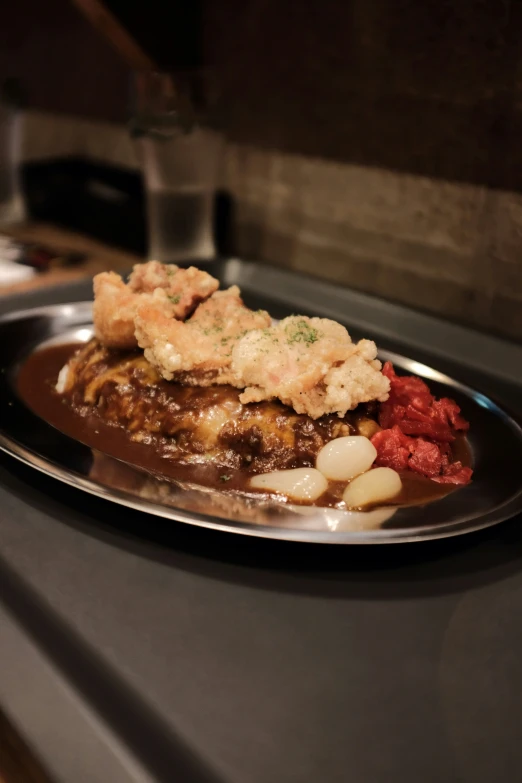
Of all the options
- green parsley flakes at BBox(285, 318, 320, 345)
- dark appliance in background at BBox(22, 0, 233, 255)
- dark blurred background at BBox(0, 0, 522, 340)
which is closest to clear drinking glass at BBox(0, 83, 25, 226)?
dark appliance in background at BBox(22, 0, 233, 255)

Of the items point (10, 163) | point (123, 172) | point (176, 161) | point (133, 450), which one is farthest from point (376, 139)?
point (10, 163)

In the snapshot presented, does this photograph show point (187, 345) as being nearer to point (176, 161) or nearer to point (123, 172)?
point (176, 161)

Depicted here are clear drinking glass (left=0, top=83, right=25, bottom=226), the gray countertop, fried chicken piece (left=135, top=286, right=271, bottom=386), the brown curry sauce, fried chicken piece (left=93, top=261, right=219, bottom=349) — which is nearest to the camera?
the gray countertop

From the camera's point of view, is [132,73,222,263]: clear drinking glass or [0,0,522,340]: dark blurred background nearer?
[0,0,522,340]: dark blurred background

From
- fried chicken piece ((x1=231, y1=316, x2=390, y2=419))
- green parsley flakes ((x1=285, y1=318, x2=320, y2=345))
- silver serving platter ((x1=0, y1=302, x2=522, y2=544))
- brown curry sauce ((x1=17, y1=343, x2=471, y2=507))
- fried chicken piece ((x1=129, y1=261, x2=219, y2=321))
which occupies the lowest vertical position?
brown curry sauce ((x1=17, y1=343, x2=471, y2=507))

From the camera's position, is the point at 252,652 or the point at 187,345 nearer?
the point at 252,652

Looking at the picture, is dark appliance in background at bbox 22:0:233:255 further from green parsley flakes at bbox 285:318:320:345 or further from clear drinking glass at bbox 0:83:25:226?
green parsley flakes at bbox 285:318:320:345

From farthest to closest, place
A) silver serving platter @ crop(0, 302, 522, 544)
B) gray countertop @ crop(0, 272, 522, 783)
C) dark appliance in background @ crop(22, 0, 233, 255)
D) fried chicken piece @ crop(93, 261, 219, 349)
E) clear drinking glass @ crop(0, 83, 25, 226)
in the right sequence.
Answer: clear drinking glass @ crop(0, 83, 25, 226) < dark appliance in background @ crop(22, 0, 233, 255) < fried chicken piece @ crop(93, 261, 219, 349) < silver serving platter @ crop(0, 302, 522, 544) < gray countertop @ crop(0, 272, 522, 783)

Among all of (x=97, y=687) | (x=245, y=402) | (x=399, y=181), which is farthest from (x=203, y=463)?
(x=399, y=181)
